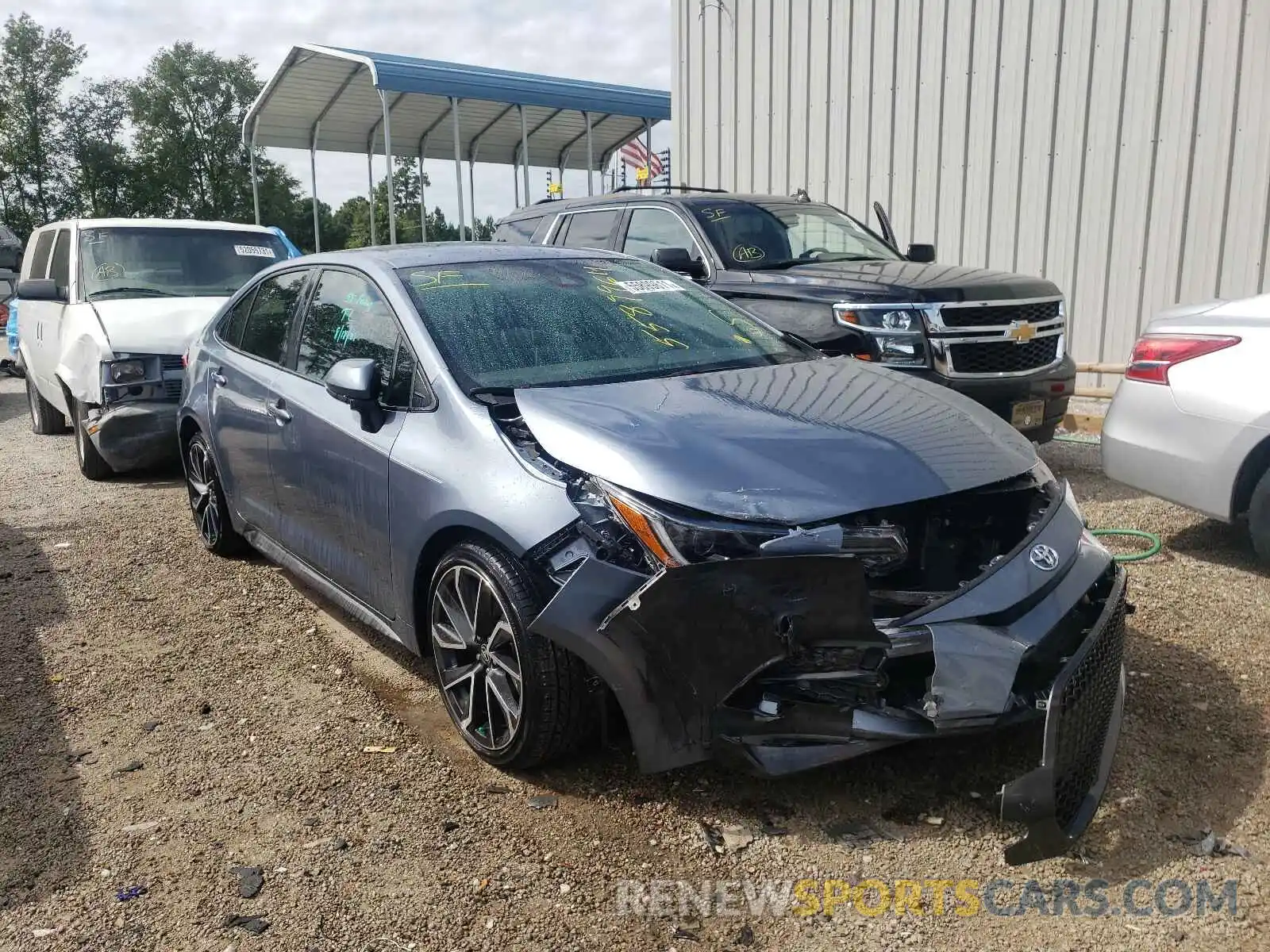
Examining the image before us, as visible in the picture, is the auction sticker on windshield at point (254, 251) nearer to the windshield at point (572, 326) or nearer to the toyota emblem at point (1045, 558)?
the windshield at point (572, 326)

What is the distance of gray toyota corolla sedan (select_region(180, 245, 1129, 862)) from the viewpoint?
8.71 feet

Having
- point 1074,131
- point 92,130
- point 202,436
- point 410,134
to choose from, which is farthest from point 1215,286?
point 92,130

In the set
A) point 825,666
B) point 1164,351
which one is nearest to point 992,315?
point 1164,351

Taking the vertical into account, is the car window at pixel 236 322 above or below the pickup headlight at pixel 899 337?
above

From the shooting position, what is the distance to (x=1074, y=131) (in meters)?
9.33

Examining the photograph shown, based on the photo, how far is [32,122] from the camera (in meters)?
44.0

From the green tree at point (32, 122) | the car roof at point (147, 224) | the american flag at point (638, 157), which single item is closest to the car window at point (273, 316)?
the car roof at point (147, 224)

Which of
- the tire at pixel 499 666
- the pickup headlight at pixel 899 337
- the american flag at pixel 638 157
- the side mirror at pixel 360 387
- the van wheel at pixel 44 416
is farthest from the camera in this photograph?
the american flag at pixel 638 157

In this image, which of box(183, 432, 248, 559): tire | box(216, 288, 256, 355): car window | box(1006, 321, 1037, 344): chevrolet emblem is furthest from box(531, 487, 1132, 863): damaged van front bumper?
box(1006, 321, 1037, 344): chevrolet emblem

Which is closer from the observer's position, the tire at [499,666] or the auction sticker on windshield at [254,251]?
the tire at [499,666]

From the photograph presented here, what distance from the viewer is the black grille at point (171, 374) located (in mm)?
7164

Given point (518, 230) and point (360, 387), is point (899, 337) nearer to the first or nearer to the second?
point (360, 387)

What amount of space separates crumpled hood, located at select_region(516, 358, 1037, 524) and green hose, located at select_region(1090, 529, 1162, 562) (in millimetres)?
1899

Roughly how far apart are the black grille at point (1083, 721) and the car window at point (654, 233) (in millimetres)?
4963
